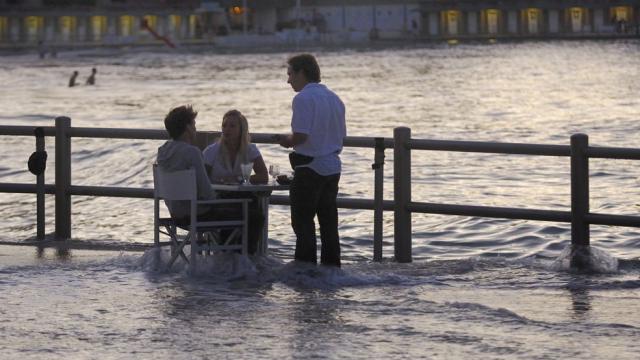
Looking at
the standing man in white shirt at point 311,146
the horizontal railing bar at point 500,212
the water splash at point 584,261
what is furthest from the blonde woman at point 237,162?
the water splash at point 584,261

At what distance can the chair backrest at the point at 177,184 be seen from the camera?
10.8 metres

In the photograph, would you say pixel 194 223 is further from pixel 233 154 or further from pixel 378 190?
pixel 378 190

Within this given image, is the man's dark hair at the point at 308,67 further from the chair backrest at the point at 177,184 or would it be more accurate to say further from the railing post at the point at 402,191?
the railing post at the point at 402,191

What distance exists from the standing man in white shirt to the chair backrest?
69cm

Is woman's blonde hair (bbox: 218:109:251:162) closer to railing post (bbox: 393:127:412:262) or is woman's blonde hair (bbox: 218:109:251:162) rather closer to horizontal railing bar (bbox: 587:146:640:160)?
railing post (bbox: 393:127:412:262)

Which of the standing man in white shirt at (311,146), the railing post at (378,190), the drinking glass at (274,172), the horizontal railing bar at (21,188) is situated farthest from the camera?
the horizontal railing bar at (21,188)

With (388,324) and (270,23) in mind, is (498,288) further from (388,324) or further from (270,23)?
(270,23)

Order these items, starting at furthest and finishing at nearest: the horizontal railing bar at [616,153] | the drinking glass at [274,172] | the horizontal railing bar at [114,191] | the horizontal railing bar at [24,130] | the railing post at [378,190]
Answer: the horizontal railing bar at [24,130] → the horizontal railing bar at [114,191] → the railing post at [378,190] → the horizontal railing bar at [616,153] → the drinking glass at [274,172]

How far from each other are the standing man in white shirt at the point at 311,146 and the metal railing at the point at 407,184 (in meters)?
0.81

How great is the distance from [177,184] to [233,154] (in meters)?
0.57

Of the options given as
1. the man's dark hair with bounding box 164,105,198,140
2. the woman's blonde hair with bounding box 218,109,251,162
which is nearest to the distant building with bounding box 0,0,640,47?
the woman's blonde hair with bounding box 218,109,251,162

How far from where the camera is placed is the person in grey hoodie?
1090 centimetres

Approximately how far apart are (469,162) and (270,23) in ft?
532

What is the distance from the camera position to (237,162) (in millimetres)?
11227
